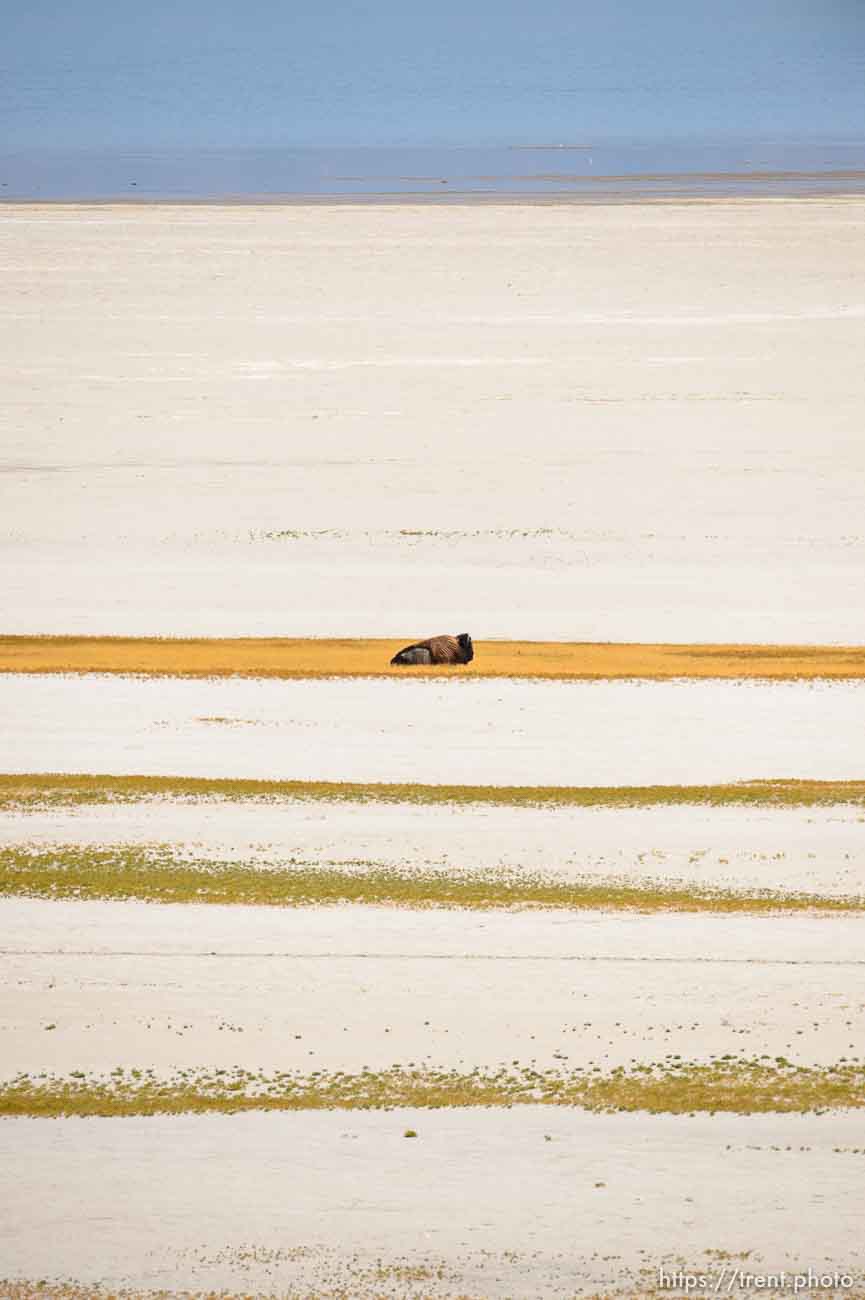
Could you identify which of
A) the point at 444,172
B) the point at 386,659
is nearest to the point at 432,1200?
the point at 386,659

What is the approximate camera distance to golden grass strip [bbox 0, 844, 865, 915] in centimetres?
1215

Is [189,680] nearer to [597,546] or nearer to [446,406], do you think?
[597,546]

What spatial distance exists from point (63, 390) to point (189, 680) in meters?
16.6

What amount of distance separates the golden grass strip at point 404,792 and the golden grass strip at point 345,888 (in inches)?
53.0

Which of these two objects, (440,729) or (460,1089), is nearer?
(460,1089)

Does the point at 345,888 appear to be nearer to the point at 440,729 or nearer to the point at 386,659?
the point at 440,729

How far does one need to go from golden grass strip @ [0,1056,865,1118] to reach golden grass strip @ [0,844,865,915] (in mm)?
2225

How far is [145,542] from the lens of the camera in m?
23.5

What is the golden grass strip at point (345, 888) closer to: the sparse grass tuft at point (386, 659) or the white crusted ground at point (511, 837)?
the white crusted ground at point (511, 837)

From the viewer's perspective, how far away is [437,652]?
57.7 ft

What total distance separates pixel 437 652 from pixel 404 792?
3406 mm

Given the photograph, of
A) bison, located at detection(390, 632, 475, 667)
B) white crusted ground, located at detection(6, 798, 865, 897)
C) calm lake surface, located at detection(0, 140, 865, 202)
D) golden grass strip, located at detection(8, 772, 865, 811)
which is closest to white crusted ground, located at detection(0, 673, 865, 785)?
golden grass strip, located at detection(8, 772, 865, 811)

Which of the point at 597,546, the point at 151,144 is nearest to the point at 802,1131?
the point at 597,546

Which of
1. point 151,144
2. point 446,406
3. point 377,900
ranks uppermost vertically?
point 151,144
